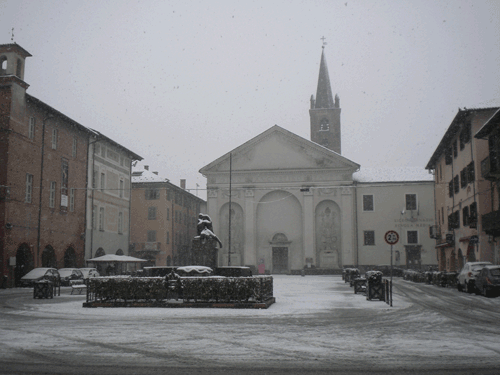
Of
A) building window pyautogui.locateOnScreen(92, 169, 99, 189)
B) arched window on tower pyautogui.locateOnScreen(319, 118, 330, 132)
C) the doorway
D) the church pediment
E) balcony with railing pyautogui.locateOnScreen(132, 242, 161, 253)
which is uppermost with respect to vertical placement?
arched window on tower pyautogui.locateOnScreen(319, 118, 330, 132)

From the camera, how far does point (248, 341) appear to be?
33.8ft

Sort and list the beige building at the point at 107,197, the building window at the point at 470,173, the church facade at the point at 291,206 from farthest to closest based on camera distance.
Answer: the church facade at the point at 291,206 → the beige building at the point at 107,197 → the building window at the point at 470,173

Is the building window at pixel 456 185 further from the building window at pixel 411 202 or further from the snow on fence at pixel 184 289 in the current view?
the snow on fence at pixel 184 289

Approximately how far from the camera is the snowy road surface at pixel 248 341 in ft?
26.1

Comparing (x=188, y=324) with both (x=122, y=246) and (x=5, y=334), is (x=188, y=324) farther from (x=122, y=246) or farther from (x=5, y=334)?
(x=122, y=246)

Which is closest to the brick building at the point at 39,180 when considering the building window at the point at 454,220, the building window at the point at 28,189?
the building window at the point at 28,189


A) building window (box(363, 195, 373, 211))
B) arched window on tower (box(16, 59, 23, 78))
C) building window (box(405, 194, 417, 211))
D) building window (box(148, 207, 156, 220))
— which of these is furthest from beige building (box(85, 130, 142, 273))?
building window (box(405, 194, 417, 211))

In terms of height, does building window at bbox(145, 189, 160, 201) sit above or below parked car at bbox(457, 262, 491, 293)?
above

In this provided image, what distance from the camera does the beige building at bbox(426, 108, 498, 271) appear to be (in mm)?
32531

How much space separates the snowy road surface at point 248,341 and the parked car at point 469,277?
9521 millimetres

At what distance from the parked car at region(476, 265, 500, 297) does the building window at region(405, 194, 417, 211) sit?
111 feet

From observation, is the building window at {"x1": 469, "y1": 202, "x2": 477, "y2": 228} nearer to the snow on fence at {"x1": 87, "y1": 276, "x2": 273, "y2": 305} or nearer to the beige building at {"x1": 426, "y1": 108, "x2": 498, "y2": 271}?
the beige building at {"x1": 426, "y1": 108, "x2": 498, "y2": 271}

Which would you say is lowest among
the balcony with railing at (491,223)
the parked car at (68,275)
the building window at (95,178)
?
the parked car at (68,275)

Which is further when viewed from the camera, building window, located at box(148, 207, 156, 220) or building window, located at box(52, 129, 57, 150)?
building window, located at box(148, 207, 156, 220)
